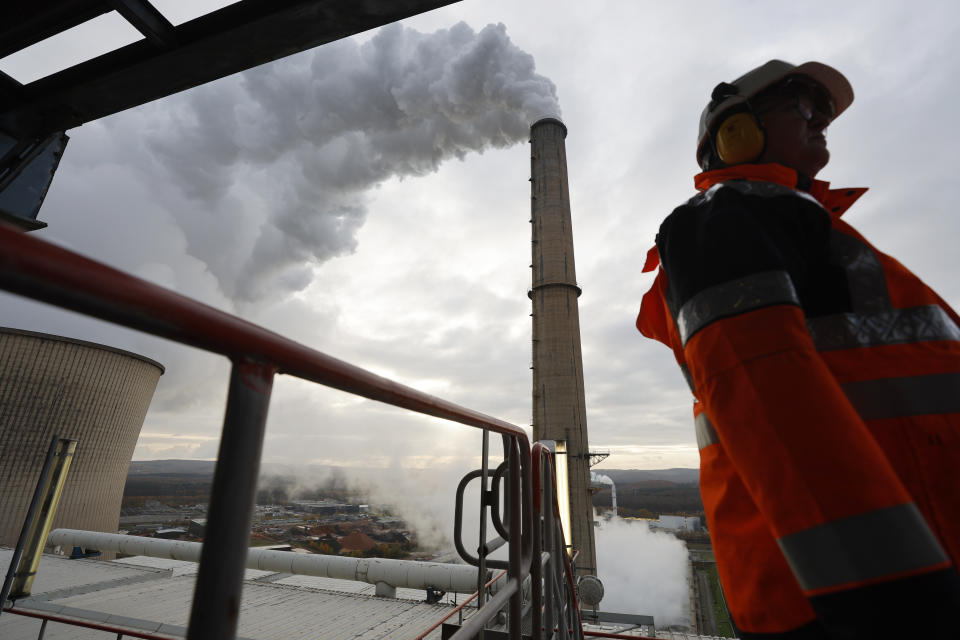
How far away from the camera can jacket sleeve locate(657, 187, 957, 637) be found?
52cm

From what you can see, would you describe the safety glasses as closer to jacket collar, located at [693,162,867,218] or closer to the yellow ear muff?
the yellow ear muff

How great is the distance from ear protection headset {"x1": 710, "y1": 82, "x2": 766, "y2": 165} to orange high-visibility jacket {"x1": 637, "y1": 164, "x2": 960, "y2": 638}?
0.12 meters

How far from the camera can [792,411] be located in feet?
1.92

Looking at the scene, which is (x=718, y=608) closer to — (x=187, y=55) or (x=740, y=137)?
(x=740, y=137)

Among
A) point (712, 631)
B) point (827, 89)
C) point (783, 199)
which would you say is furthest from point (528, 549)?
point (712, 631)

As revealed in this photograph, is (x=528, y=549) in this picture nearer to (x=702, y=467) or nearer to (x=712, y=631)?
(x=702, y=467)

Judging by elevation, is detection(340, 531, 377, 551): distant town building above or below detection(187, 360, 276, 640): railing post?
below

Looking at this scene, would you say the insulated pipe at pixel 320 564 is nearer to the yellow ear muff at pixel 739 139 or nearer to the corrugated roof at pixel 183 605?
the corrugated roof at pixel 183 605

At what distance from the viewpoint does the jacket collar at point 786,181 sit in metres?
0.91

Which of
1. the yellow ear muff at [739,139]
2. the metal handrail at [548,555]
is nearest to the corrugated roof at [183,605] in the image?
the metal handrail at [548,555]

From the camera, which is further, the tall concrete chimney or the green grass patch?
the green grass patch

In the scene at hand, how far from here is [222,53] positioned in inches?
89.7

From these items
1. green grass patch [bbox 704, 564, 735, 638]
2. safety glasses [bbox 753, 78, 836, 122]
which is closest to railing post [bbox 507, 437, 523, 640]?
safety glasses [bbox 753, 78, 836, 122]

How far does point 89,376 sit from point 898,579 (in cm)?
1719
